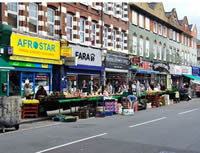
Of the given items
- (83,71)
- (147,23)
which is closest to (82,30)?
(83,71)

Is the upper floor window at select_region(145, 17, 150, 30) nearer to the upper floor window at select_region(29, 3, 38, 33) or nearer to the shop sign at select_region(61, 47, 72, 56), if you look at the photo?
the shop sign at select_region(61, 47, 72, 56)

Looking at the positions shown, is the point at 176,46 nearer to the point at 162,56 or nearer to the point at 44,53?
the point at 162,56

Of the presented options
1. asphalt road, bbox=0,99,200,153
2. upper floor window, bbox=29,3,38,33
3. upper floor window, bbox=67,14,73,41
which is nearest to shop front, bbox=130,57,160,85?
upper floor window, bbox=67,14,73,41

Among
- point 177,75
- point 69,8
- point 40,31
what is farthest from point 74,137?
point 177,75

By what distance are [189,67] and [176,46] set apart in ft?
22.7

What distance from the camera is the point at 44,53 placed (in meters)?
20.8

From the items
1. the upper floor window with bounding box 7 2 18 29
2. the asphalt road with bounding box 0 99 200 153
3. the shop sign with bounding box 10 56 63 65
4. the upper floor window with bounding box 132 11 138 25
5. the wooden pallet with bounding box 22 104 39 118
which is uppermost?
the upper floor window with bounding box 132 11 138 25

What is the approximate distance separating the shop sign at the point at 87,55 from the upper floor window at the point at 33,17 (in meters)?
3.62

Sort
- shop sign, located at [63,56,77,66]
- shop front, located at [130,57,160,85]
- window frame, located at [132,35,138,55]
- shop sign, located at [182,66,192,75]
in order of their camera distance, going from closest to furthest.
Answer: shop sign, located at [63,56,77,66] → shop front, located at [130,57,160,85] → window frame, located at [132,35,138,55] → shop sign, located at [182,66,192,75]

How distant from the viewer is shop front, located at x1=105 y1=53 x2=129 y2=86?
28875mm

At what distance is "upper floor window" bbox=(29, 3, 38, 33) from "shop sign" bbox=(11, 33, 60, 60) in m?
0.91

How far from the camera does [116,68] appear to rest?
30.0 meters

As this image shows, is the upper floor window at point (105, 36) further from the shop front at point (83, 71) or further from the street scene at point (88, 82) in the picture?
the shop front at point (83, 71)

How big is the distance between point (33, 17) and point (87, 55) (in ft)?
20.8
